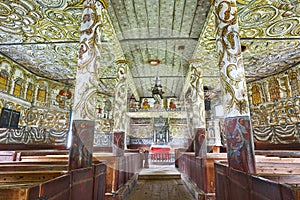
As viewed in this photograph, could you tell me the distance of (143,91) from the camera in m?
12.4

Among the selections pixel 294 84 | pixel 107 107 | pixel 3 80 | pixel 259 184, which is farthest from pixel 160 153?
pixel 259 184

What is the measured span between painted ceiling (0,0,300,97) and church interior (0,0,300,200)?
35 mm

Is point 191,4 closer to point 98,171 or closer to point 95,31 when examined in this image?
point 95,31

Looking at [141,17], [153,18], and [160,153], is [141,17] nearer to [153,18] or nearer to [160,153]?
[153,18]

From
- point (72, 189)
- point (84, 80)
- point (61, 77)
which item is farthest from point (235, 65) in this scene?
point (61, 77)

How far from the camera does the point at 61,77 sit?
932cm

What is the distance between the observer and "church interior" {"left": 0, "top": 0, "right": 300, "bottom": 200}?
216cm

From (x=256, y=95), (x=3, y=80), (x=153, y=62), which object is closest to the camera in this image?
(x=3, y=80)

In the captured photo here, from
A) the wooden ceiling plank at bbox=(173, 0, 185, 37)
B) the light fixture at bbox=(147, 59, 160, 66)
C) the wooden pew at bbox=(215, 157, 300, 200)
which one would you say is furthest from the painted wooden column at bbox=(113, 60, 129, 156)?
the wooden pew at bbox=(215, 157, 300, 200)

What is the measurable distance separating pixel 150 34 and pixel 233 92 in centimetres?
382

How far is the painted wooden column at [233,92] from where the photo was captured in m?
2.08

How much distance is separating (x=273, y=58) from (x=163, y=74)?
184 inches

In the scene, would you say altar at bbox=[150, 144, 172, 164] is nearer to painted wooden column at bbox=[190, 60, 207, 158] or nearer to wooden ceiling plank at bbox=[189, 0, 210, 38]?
painted wooden column at bbox=[190, 60, 207, 158]

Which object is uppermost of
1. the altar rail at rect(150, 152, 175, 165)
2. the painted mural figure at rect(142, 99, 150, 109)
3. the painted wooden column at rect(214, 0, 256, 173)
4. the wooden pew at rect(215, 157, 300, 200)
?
the painted mural figure at rect(142, 99, 150, 109)
